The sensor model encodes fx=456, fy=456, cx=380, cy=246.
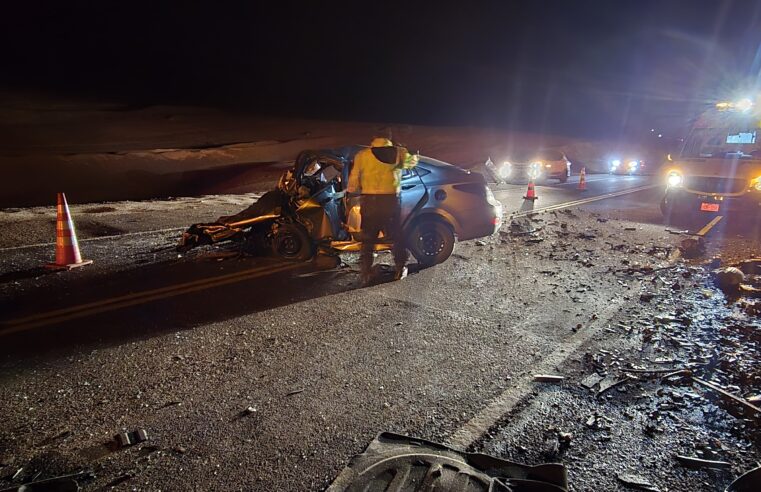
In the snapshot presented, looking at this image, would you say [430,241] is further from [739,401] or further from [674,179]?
[674,179]

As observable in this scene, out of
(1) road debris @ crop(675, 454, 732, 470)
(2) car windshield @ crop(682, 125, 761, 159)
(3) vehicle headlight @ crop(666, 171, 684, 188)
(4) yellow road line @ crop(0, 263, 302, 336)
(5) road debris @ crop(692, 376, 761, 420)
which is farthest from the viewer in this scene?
(3) vehicle headlight @ crop(666, 171, 684, 188)

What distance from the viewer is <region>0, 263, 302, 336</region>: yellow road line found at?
449cm

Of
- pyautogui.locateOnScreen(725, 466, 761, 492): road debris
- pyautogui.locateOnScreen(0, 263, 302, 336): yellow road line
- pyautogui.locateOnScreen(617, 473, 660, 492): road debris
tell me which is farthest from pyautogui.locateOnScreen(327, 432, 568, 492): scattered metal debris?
pyautogui.locateOnScreen(0, 263, 302, 336): yellow road line

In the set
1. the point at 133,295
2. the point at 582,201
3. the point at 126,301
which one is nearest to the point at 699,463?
the point at 126,301

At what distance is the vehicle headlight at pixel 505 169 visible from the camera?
17703 mm

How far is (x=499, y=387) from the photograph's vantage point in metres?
3.39

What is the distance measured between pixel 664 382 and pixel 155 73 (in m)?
35.7

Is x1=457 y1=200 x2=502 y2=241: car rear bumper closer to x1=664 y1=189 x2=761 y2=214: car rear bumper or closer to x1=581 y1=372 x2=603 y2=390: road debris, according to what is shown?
x1=581 y1=372 x2=603 y2=390: road debris

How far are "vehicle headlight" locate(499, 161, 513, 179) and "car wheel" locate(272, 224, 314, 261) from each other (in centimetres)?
1298

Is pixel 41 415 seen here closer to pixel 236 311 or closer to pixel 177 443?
pixel 177 443

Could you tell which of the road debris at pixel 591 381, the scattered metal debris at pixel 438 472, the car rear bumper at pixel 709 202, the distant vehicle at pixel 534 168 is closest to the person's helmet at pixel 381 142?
the road debris at pixel 591 381

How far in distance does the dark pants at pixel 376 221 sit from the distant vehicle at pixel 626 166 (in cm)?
2453

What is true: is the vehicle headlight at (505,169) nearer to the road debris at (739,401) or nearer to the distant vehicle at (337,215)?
the distant vehicle at (337,215)

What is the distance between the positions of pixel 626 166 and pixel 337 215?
81.6ft
